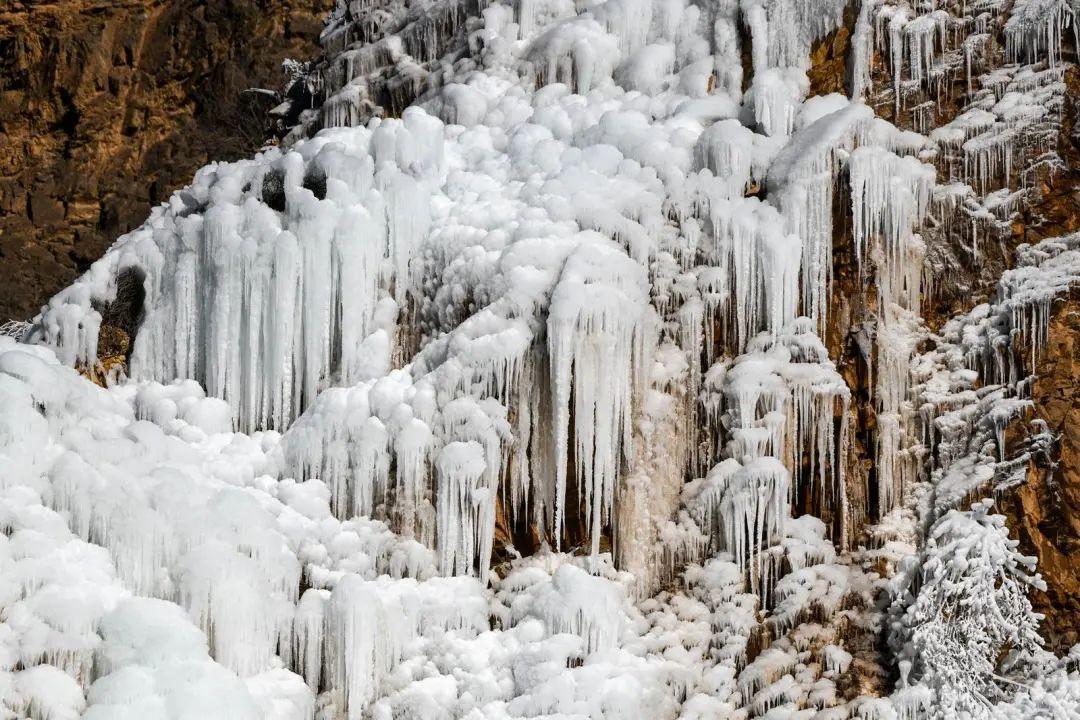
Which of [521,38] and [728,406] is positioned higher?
[521,38]

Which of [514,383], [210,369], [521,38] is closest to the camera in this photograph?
[514,383]

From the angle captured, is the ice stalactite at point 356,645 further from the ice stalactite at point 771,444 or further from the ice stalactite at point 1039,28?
the ice stalactite at point 1039,28

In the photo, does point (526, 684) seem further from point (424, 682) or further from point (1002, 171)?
point (1002, 171)

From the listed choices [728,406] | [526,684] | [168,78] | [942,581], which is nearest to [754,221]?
[728,406]

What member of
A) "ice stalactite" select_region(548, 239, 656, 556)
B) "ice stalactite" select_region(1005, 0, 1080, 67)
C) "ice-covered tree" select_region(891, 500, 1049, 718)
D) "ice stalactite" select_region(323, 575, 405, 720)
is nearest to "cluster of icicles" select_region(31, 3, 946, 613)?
"ice stalactite" select_region(548, 239, 656, 556)

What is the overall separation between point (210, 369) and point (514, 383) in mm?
2242

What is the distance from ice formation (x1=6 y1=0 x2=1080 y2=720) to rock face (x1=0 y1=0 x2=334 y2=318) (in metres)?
6.60

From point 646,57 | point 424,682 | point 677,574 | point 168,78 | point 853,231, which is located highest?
point 168,78

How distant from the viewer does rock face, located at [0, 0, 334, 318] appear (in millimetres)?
15594

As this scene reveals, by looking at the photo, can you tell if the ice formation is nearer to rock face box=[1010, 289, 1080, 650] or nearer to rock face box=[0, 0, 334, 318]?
rock face box=[1010, 289, 1080, 650]

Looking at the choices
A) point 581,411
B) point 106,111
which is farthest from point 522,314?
point 106,111

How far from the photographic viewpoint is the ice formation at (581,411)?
24.3 ft

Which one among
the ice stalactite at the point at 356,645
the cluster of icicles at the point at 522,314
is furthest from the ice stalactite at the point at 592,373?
the ice stalactite at the point at 356,645

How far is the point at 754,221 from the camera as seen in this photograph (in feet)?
27.3
